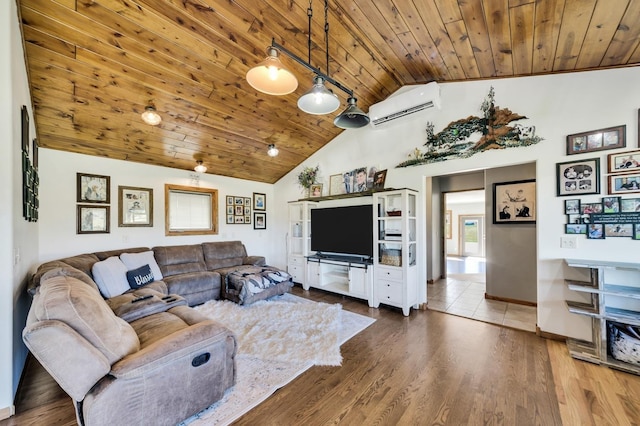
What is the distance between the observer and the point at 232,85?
312 centimetres

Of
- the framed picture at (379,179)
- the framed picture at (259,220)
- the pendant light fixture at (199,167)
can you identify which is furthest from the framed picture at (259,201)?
the framed picture at (379,179)

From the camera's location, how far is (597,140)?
2553 millimetres

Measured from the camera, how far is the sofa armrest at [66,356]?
1.22 m

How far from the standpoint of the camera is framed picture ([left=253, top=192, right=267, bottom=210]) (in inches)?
234

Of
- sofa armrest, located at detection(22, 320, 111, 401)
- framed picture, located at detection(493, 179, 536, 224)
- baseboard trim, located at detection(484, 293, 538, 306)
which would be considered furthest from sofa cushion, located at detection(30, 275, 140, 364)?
framed picture, located at detection(493, 179, 536, 224)

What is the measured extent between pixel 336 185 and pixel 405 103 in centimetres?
190

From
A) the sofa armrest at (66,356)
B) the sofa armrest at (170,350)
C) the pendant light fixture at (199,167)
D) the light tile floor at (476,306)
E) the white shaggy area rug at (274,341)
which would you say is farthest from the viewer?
the pendant light fixture at (199,167)

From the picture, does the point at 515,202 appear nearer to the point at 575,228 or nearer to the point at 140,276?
the point at 575,228

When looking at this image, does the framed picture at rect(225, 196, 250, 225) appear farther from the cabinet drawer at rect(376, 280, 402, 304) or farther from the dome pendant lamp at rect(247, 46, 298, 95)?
the dome pendant lamp at rect(247, 46, 298, 95)

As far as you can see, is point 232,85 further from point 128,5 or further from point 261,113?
point 128,5

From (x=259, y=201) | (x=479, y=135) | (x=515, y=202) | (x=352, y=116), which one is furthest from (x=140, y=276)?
(x=515, y=202)

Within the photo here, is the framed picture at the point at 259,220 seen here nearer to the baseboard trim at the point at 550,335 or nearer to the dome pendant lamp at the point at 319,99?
the dome pendant lamp at the point at 319,99

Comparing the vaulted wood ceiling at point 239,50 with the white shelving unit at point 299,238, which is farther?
the white shelving unit at point 299,238

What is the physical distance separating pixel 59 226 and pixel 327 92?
418 cm
